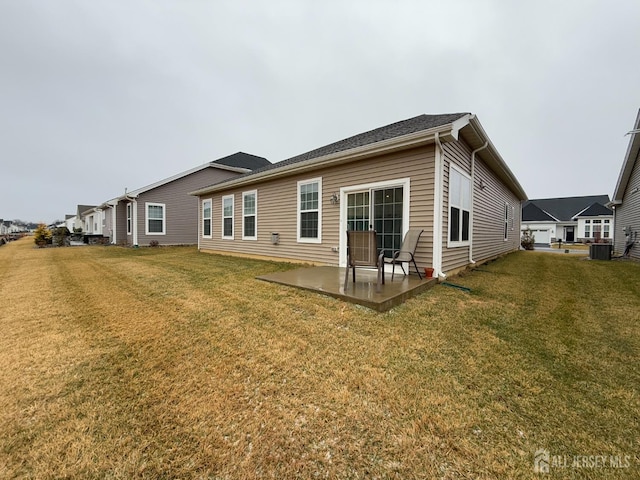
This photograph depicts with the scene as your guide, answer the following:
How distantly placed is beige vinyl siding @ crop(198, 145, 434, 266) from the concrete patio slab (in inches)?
31.0

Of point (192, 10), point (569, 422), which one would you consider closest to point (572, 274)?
point (569, 422)

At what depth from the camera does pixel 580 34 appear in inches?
405

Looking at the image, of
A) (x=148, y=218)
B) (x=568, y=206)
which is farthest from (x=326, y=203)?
(x=568, y=206)

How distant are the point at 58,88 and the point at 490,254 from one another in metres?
22.1

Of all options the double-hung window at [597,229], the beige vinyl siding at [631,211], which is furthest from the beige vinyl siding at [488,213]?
the double-hung window at [597,229]

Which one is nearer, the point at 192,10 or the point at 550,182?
the point at 192,10

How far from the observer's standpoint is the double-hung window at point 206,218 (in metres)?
11.5

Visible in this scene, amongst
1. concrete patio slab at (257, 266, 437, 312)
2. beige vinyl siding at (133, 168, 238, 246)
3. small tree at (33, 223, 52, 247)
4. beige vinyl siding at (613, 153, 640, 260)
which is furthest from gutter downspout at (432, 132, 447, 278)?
small tree at (33, 223, 52, 247)

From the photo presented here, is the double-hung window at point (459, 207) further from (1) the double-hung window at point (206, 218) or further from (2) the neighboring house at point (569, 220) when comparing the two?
(2) the neighboring house at point (569, 220)

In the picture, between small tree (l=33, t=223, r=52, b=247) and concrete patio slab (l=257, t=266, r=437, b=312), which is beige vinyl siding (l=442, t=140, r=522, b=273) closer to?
concrete patio slab (l=257, t=266, r=437, b=312)

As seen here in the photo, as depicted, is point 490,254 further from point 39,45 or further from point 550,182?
point 550,182

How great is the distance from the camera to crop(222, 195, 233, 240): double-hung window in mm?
10242

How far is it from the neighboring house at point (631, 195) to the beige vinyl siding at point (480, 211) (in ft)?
12.1

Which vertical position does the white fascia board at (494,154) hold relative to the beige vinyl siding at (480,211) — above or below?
above
